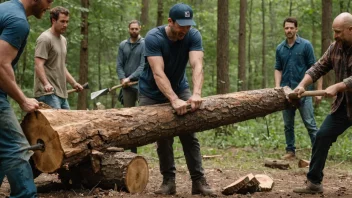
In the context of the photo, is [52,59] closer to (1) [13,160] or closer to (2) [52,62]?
(2) [52,62]

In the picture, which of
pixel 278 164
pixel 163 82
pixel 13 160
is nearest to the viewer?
pixel 13 160

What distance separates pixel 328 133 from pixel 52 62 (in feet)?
13.8

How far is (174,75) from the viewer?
5844 millimetres

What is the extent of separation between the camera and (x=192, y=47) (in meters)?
5.68

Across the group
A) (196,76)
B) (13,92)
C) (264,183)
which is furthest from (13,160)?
(264,183)

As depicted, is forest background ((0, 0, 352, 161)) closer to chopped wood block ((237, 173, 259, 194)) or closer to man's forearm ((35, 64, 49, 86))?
chopped wood block ((237, 173, 259, 194))

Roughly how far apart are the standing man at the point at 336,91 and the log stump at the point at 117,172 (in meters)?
2.23

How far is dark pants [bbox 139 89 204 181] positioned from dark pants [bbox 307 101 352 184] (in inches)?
60.6

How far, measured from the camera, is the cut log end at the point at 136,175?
5.35 meters

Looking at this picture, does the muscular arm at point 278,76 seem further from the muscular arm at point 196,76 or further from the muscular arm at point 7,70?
the muscular arm at point 7,70

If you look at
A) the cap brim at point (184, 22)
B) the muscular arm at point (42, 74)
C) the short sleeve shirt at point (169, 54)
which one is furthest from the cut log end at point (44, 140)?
the cap brim at point (184, 22)

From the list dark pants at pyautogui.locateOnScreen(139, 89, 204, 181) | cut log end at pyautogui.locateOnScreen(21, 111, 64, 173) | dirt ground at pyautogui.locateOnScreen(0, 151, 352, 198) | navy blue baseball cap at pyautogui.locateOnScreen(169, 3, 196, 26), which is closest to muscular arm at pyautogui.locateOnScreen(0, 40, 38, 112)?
cut log end at pyautogui.locateOnScreen(21, 111, 64, 173)

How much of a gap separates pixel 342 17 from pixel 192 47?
187 centimetres

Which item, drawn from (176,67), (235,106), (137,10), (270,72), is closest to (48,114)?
(176,67)
